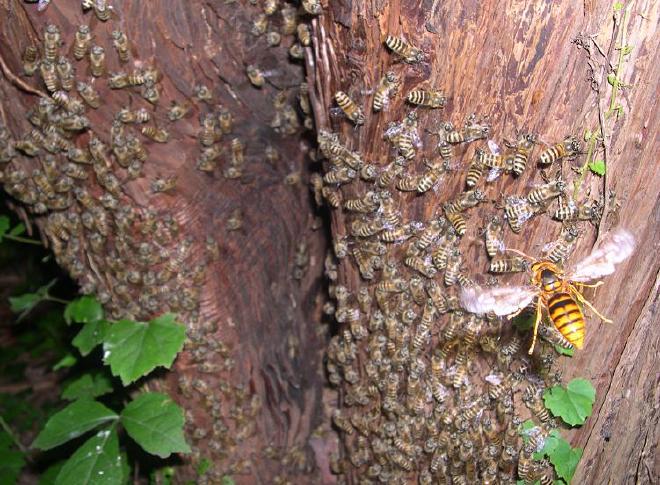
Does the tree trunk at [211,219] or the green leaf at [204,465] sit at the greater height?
the tree trunk at [211,219]

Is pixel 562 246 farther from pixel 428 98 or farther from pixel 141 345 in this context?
pixel 141 345

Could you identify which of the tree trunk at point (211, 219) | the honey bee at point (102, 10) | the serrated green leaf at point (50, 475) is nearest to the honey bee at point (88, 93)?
the tree trunk at point (211, 219)

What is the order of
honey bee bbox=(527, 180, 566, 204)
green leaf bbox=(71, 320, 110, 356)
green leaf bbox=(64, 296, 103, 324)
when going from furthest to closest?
green leaf bbox=(64, 296, 103, 324) → green leaf bbox=(71, 320, 110, 356) → honey bee bbox=(527, 180, 566, 204)

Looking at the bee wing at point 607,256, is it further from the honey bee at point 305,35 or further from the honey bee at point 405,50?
the honey bee at point 305,35

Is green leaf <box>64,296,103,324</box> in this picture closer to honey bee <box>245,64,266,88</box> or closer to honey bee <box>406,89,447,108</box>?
honey bee <box>245,64,266,88</box>

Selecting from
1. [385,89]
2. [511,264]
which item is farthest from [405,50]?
[511,264]

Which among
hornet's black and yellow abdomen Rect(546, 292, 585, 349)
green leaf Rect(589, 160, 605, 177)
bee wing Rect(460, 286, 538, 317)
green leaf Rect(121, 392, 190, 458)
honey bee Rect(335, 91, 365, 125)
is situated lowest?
green leaf Rect(121, 392, 190, 458)

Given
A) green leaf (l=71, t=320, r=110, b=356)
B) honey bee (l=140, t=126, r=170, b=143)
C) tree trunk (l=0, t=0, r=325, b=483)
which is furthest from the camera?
green leaf (l=71, t=320, r=110, b=356)

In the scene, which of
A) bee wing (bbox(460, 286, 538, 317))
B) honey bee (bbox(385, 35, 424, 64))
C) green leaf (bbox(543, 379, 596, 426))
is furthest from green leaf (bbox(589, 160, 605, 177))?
green leaf (bbox(543, 379, 596, 426))
